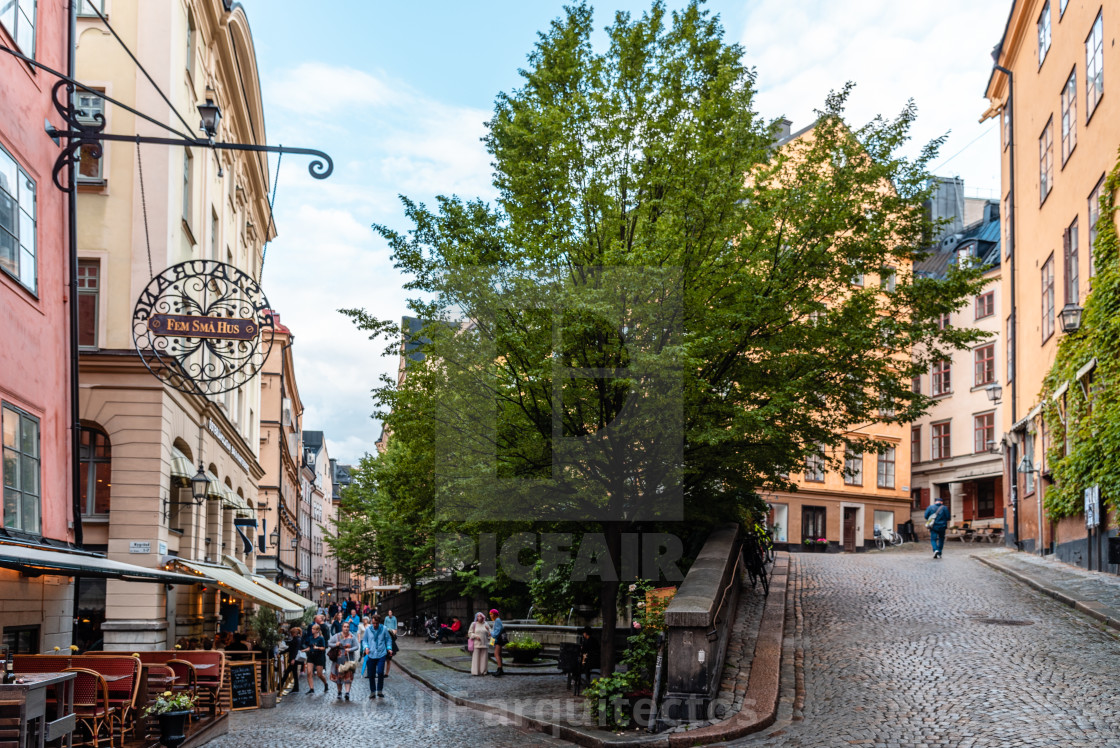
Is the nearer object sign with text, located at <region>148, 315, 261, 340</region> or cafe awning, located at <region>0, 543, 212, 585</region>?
cafe awning, located at <region>0, 543, 212, 585</region>

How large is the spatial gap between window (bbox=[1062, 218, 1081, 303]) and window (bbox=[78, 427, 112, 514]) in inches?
816

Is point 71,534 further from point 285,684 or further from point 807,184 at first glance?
point 807,184

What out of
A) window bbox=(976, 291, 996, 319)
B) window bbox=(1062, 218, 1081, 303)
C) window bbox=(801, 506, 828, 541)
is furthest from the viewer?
window bbox=(976, 291, 996, 319)

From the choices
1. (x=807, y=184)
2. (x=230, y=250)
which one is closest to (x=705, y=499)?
(x=807, y=184)

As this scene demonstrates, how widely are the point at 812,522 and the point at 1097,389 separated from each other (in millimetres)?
28583

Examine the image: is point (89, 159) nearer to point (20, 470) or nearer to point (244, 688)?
point (20, 470)

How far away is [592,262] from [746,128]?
3.19 m

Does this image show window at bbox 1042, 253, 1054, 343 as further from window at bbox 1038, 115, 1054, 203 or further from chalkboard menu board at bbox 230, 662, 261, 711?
chalkboard menu board at bbox 230, 662, 261, 711

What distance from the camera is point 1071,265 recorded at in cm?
2500

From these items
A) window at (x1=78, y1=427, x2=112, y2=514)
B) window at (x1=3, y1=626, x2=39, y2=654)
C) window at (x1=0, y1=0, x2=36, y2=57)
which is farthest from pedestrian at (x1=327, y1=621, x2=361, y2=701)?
window at (x1=0, y1=0, x2=36, y2=57)

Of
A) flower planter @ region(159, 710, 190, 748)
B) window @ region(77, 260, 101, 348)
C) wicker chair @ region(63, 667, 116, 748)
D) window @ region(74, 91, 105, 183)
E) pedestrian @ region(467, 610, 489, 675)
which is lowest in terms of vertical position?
pedestrian @ region(467, 610, 489, 675)

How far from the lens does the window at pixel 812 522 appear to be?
48875 millimetres

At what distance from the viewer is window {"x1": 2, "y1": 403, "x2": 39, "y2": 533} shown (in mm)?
13078

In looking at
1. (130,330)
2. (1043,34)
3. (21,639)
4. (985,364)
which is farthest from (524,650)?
(985,364)
